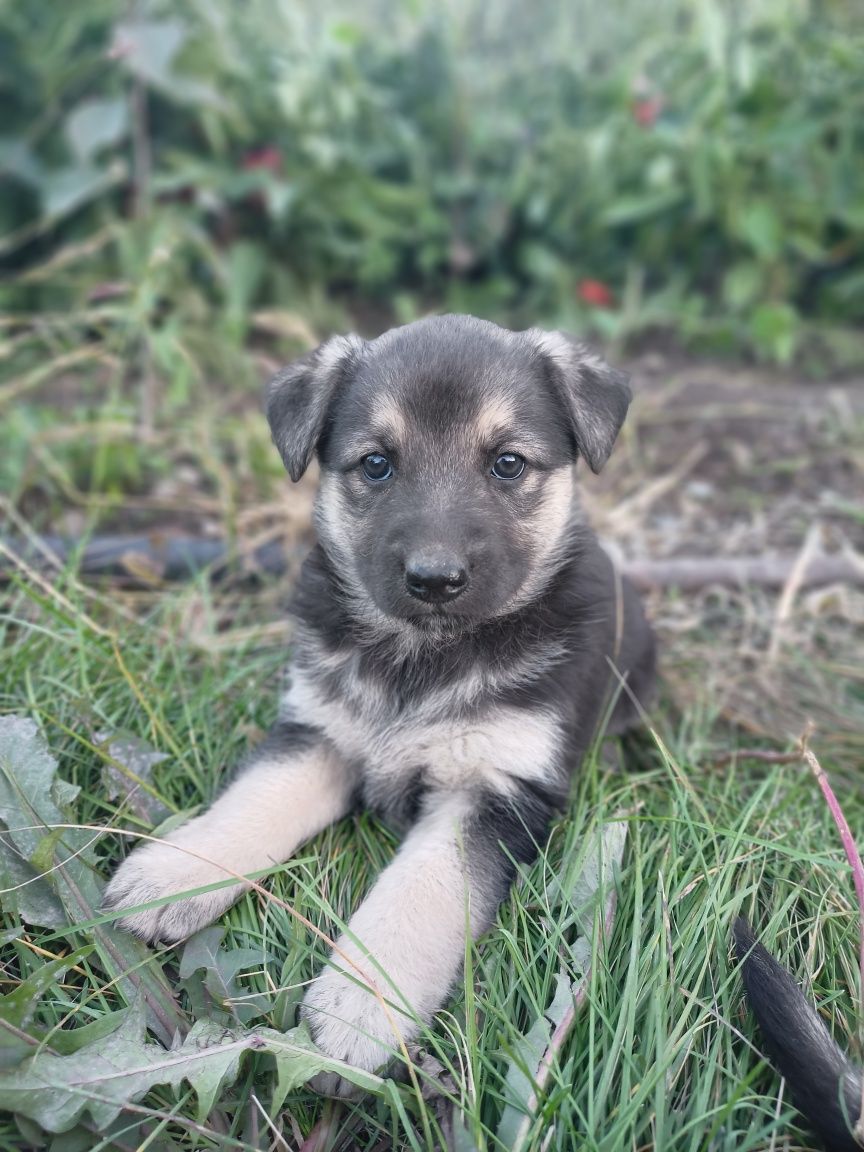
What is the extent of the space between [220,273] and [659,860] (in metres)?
4.91

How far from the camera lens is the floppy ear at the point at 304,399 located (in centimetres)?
301

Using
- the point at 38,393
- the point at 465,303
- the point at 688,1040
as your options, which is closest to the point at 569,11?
the point at 465,303

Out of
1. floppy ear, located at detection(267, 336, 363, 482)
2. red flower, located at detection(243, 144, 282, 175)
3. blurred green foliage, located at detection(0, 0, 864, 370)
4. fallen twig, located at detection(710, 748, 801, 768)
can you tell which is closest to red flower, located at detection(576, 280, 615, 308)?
blurred green foliage, located at detection(0, 0, 864, 370)

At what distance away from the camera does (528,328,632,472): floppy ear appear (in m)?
2.99

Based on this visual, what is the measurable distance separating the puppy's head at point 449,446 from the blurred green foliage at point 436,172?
2.53 m

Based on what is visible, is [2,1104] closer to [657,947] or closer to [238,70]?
[657,947]

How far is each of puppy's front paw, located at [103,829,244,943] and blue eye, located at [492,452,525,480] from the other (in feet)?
4.64

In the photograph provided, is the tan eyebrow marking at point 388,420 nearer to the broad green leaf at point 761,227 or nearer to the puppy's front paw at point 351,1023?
the puppy's front paw at point 351,1023

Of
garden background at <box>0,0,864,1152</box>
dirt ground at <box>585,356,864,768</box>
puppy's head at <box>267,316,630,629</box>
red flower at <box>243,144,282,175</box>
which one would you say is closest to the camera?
garden background at <box>0,0,864,1152</box>

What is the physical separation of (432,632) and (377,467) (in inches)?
21.6

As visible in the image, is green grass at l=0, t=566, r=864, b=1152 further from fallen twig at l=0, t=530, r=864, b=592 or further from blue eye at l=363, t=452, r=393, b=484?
blue eye at l=363, t=452, r=393, b=484

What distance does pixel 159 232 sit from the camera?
18.5ft

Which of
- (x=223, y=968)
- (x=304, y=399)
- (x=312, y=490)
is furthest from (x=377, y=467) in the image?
(x=312, y=490)

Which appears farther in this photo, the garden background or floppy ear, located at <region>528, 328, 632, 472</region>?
floppy ear, located at <region>528, 328, 632, 472</region>
